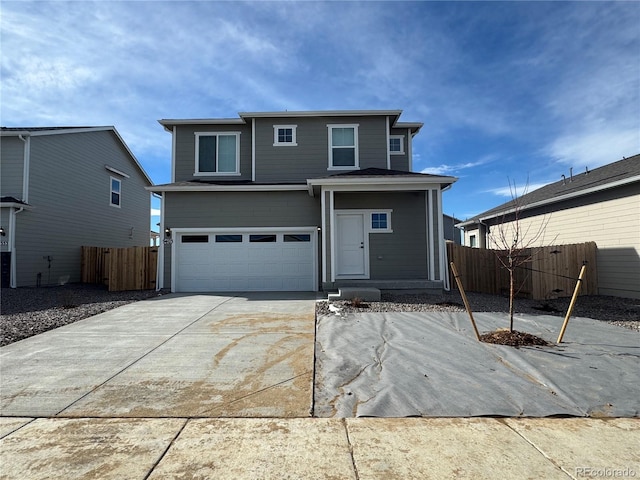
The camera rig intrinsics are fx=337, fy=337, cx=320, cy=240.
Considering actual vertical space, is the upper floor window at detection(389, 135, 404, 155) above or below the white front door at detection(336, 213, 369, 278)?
above

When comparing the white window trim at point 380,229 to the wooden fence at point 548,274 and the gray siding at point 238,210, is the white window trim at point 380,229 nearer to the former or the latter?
the gray siding at point 238,210

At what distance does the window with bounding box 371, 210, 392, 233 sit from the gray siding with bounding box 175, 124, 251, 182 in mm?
5029

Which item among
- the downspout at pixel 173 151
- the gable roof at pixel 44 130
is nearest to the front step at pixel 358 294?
the downspout at pixel 173 151

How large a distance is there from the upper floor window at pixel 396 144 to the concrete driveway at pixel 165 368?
9.14m

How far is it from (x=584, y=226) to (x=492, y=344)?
8497mm

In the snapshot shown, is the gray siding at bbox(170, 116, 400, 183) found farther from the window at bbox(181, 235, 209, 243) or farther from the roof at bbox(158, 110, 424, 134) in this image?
the window at bbox(181, 235, 209, 243)

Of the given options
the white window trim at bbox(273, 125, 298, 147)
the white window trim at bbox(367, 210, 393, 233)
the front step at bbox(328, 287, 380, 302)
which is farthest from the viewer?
the white window trim at bbox(273, 125, 298, 147)

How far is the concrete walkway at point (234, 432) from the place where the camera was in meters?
2.36

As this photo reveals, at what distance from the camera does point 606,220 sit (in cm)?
1008

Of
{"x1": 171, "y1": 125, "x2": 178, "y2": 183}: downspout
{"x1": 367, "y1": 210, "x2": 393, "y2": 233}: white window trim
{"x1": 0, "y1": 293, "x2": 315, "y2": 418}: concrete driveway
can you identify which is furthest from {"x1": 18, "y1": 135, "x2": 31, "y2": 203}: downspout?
{"x1": 367, "y1": 210, "x2": 393, "y2": 233}: white window trim

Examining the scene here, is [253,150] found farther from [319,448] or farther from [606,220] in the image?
[606,220]

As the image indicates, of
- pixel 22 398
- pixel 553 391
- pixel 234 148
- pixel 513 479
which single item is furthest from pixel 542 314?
pixel 234 148

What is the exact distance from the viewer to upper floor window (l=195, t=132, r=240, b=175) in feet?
42.5

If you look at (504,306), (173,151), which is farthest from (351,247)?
(173,151)
